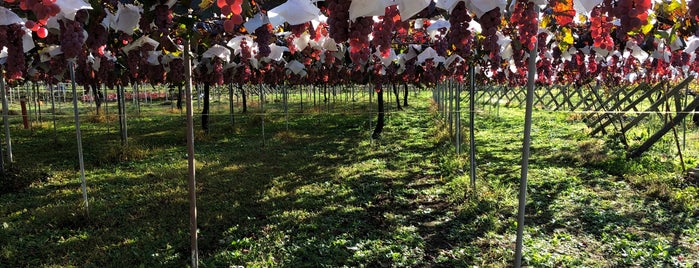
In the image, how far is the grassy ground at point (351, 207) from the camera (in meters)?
4.40

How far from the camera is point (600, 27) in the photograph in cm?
278

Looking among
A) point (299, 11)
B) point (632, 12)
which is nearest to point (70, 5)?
point (299, 11)

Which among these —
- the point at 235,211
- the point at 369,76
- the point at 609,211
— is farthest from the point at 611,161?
the point at 235,211

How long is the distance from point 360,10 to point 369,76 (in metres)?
9.24

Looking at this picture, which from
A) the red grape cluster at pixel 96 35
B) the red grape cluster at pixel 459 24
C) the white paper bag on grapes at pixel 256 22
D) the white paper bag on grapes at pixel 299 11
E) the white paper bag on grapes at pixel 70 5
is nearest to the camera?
the white paper bag on grapes at pixel 70 5

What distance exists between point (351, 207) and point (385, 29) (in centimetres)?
414

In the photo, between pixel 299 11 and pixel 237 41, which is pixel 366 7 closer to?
pixel 299 11

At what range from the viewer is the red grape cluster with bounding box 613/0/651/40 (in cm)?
176

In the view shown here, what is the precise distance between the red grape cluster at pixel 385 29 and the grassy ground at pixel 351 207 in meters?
2.64

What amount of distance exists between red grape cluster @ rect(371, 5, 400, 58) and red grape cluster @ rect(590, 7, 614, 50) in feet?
4.31

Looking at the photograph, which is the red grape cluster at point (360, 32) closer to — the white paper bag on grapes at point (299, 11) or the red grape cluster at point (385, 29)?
the red grape cluster at point (385, 29)

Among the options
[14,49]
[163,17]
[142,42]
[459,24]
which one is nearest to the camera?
[459,24]

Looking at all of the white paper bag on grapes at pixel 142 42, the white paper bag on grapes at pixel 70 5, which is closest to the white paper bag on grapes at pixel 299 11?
the white paper bag on grapes at pixel 70 5

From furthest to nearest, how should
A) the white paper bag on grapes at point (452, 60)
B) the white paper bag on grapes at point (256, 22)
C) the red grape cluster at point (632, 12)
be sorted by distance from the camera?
the white paper bag on grapes at point (452, 60)
the white paper bag on grapes at point (256, 22)
the red grape cluster at point (632, 12)
